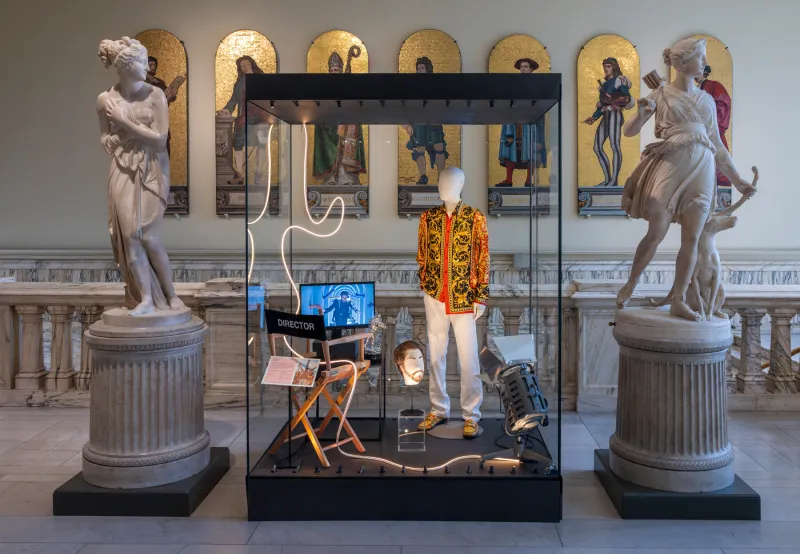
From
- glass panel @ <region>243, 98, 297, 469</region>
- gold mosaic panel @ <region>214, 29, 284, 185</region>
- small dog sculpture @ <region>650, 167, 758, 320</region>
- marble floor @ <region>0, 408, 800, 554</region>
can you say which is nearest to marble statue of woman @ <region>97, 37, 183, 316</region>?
glass panel @ <region>243, 98, 297, 469</region>

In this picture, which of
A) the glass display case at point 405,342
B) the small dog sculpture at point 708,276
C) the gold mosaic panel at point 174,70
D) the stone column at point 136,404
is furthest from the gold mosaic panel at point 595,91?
the stone column at point 136,404

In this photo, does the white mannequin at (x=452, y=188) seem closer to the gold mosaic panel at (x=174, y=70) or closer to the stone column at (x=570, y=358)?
the stone column at (x=570, y=358)

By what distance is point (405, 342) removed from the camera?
490 cm

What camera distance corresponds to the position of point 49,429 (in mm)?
5902

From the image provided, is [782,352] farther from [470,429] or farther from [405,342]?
[405,342]

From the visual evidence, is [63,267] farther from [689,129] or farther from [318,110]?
[689,129]

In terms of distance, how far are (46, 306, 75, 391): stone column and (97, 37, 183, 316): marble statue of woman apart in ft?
8.24

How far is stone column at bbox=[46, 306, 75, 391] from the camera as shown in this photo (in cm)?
656

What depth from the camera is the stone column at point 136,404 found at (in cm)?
430

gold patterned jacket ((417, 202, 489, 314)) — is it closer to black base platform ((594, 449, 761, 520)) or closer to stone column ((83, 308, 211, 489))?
black base platform ((594, 449, 761, 520))

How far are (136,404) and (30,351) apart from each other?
288 cm

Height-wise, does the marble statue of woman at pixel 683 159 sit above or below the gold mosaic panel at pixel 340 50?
below

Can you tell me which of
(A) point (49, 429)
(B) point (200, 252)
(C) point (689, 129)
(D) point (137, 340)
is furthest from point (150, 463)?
(B) point (200, 252)
